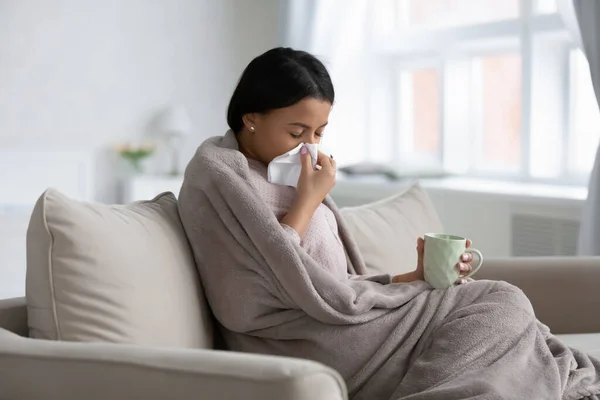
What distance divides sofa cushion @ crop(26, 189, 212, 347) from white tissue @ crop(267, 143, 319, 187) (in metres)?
0.33

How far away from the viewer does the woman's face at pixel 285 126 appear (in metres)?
1.65

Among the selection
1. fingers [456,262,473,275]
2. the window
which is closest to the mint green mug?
fingers [456,262,473,275]

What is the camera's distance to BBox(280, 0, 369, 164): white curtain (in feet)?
15.0

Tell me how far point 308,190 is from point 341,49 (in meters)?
3.14

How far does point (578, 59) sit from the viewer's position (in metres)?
3.65

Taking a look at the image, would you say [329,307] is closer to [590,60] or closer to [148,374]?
[148,374]

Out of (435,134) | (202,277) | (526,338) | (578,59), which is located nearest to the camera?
(526,338)

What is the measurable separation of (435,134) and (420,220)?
93.9 inches

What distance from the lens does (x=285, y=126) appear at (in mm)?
1660

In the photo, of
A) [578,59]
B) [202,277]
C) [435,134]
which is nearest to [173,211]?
[202,277]

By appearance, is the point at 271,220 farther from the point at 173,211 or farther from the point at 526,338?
the point at 526,338

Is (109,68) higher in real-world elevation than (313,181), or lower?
higher

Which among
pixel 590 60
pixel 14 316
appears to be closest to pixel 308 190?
pixel 14 316

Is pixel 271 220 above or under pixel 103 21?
under
